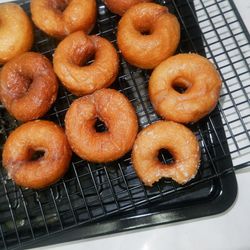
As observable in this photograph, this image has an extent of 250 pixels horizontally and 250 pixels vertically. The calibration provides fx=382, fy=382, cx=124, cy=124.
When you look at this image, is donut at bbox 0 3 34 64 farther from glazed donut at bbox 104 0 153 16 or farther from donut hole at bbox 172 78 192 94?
donut hole at bbox 172 78 192 94

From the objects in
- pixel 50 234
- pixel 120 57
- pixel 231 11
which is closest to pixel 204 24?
pixel 231 11

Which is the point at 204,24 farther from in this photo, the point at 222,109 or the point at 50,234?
the point at 50,234

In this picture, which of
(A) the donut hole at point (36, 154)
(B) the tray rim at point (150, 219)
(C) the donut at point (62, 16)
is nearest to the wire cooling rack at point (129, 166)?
(B) the tray rim at point (150, 219)

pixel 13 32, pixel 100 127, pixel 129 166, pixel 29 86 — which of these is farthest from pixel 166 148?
pixel 13 32

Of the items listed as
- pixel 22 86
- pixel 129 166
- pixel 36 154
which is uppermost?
pixel 22 86

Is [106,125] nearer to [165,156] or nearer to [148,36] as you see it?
[165,156]

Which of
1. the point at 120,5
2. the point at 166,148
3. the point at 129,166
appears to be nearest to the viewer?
the point at 166,148
